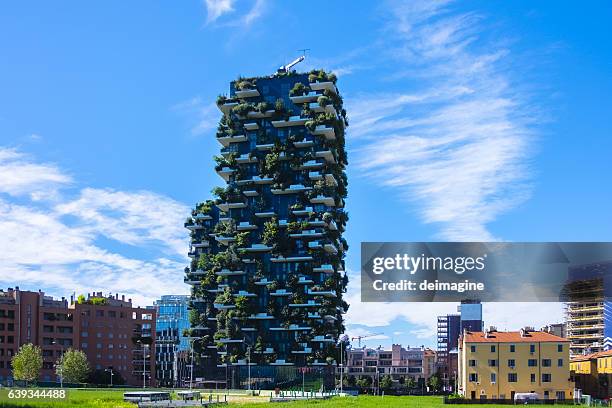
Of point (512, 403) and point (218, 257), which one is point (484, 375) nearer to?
point (512, 403)

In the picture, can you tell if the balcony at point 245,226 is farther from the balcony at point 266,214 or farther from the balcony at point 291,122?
the balcony at point 291,122

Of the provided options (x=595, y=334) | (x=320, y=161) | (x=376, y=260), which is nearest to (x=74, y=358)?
(x=320, y=161)

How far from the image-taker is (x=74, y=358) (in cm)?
13838

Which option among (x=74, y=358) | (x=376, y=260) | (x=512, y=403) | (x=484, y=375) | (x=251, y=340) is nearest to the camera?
(x=376, y=260)

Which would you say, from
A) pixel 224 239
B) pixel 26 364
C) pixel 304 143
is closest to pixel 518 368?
pixel 304 143

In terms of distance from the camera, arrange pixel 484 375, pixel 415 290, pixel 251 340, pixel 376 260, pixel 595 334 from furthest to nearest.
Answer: pixel 595 334 → pixel 251 340 → pixel 484 375 → pixel 376 260 → pixel 415 290

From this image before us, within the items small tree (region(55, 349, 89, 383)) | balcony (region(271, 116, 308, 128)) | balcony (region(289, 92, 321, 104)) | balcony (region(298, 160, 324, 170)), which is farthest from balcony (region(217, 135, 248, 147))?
small tree (region(55, 349, 89, 383))

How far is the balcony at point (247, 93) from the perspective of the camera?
440 feet

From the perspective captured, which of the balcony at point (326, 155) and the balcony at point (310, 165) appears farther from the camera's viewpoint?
the balcony at point (326, 155)

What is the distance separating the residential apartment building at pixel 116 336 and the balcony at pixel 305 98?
5796 centimetres

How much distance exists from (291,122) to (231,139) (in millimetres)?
11321

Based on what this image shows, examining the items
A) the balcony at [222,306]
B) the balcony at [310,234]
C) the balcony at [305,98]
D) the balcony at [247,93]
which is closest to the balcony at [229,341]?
the balcony at [222,306]

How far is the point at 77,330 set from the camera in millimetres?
154500

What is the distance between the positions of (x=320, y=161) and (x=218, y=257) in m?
22.7
